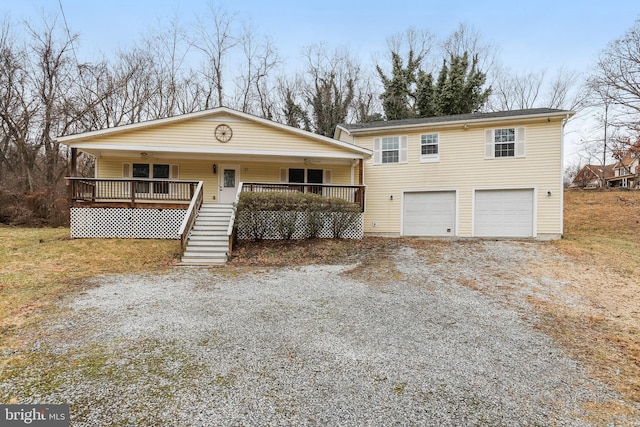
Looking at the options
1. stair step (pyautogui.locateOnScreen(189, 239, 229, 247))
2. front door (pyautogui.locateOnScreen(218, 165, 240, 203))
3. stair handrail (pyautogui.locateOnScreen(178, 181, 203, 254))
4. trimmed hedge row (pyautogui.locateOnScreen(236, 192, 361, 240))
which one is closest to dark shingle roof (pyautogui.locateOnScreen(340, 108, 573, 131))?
trimmed hedge row (pyautogui.locateOnScreen(236, 192, 361, 240))

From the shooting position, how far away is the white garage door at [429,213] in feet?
43.1

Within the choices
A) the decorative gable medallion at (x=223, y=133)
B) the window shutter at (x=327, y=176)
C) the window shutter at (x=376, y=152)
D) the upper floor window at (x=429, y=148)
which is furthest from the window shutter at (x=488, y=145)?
the decorative gable medallion at (x=223, y=133)

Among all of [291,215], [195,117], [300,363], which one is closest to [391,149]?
[291,215]

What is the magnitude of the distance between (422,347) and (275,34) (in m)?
27.1

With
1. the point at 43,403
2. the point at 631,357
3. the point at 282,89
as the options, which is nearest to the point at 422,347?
the point at 631,357

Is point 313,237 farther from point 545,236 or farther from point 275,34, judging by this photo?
point 275,34

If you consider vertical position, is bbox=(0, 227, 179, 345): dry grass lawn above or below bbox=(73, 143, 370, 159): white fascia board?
below

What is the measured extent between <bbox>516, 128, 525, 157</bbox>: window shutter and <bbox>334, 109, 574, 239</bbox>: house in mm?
33

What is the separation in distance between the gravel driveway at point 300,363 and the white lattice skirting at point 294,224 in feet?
15.0

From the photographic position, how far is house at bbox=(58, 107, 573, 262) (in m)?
11.5

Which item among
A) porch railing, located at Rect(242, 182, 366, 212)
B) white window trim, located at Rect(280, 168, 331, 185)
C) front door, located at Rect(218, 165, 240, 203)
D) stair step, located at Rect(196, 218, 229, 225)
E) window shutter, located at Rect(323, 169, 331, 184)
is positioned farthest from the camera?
window shutter, located at Rect(323, 169, 331, 184)

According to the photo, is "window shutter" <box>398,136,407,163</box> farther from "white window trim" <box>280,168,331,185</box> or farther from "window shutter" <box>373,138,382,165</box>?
"white window trim" <box>280,168,331,185</box>

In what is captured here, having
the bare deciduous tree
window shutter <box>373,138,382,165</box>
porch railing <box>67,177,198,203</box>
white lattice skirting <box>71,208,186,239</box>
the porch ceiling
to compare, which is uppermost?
the bare deciduous tree

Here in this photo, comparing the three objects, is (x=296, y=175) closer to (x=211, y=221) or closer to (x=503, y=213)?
(x=211, y=221)
